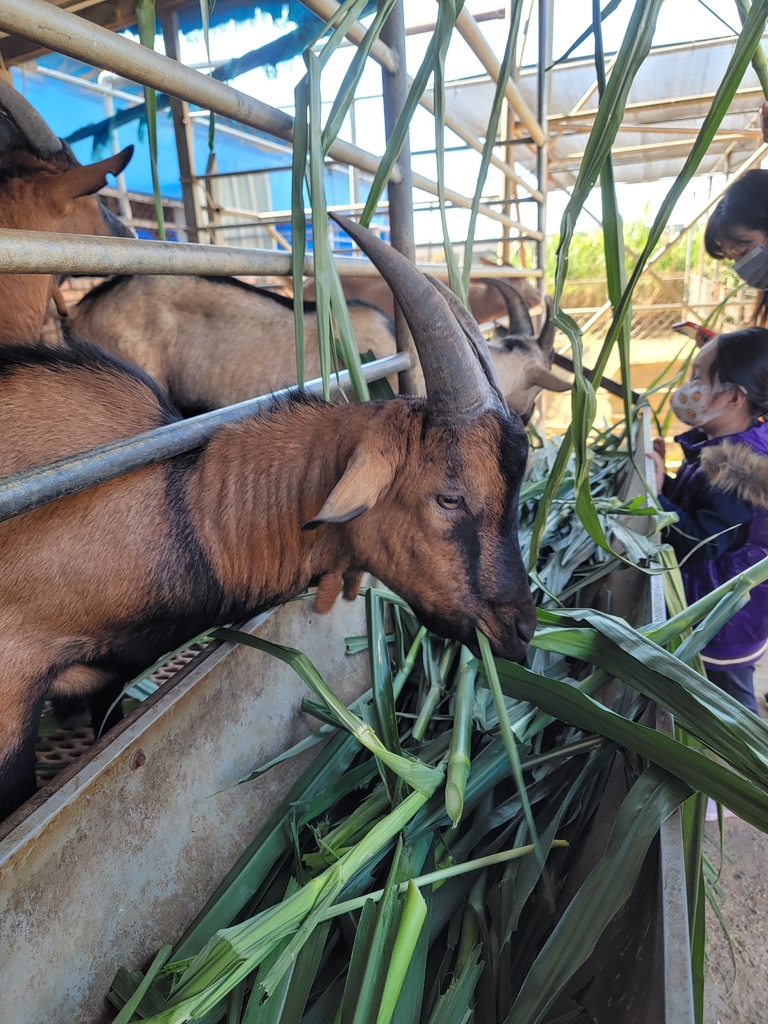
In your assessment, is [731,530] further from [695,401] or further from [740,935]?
[740,935]

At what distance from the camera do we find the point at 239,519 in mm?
1768

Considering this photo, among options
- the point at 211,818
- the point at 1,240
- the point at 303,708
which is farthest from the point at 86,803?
the point at 1,240

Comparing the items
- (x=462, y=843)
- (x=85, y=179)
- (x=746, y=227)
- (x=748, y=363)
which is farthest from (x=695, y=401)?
(x=85, y=179)

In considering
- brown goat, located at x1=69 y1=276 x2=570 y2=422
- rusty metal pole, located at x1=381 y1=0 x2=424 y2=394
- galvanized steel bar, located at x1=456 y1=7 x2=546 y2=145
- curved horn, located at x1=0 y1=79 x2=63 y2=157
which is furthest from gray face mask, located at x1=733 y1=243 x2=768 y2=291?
curved horn, located at x1=0 y1=79 x2=63 y2=157

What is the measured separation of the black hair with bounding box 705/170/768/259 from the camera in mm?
2812

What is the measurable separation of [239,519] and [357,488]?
0.36 meters

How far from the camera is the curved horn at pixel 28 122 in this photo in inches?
113

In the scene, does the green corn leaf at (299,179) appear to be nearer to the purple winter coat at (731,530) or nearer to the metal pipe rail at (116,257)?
the metal pipe rail at (116,257)

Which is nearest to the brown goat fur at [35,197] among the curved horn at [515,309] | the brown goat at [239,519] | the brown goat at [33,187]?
the brown goat at [33,187]

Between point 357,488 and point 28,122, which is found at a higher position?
point 28,122

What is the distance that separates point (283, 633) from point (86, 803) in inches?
32.4

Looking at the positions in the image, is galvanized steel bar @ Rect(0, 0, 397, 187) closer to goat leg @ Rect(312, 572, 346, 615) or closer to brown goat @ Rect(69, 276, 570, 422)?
goat leg @ Rect(312, 572, 346, 615)

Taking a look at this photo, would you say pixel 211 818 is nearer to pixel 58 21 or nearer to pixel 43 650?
pixel 43 650

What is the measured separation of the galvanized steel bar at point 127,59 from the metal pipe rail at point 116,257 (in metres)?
0.31
